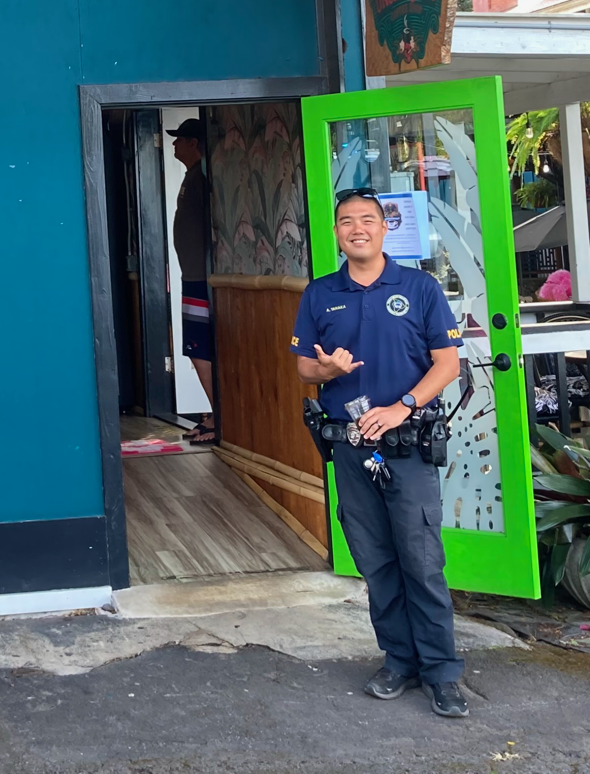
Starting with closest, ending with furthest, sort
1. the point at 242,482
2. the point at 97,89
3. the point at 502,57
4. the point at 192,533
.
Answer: the point at 97,89, the point at 502,57, the point at 192,533, the point at 242,482

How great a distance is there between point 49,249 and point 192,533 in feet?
5.91

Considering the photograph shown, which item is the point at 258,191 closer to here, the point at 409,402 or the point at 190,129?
the point at 190,129

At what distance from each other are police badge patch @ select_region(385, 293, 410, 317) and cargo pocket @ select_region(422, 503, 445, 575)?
65 centimetres

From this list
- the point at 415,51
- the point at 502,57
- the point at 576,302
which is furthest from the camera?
the point at 576,302

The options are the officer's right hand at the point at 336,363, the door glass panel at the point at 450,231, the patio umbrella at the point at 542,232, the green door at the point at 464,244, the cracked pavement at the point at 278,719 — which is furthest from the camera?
the patio umbrella at the point at 542,232

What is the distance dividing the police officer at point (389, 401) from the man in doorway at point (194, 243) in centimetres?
355

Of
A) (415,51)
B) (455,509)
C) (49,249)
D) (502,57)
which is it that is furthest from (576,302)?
(49,249)

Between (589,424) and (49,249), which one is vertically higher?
(49,249)

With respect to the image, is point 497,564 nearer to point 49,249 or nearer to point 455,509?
point 455,509

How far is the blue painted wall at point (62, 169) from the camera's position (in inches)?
169

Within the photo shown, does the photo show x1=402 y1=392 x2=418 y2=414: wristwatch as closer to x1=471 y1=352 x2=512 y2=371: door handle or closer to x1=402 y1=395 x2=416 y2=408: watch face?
x1=402 y1=395 x2=416 y2=408: watch face

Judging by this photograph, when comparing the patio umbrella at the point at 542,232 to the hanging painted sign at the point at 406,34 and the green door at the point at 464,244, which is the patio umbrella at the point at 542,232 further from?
the hanging painted sign at the point at 406,34

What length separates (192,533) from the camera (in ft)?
17.7

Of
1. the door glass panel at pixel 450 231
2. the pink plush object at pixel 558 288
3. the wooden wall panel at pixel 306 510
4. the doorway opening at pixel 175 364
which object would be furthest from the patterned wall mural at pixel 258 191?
the pink plush object at pixel 558 288
